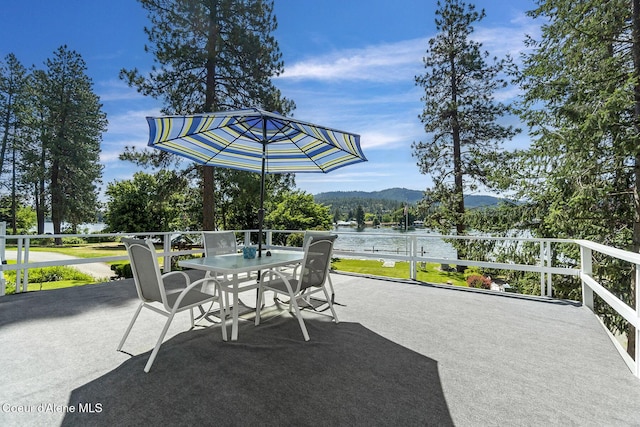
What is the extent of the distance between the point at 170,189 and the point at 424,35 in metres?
11.6

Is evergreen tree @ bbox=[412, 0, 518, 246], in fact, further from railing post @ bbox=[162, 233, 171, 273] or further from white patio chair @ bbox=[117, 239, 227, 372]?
white patio chair @ bbox=[117, 239, 227, 372]

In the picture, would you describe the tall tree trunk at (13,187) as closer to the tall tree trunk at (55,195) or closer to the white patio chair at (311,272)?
the tall tree trunk at (55,195)

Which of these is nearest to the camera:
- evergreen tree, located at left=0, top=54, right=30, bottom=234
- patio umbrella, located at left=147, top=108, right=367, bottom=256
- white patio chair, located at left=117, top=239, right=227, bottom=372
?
white patio chair, located at left=117, top=239, right=227, bottom=372

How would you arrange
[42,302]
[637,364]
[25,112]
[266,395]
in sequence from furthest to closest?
[25,112]
[42,302]
[637,364]
[266,395]

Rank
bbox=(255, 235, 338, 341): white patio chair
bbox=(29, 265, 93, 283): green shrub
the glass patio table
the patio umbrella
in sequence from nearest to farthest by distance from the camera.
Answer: the glass patio table
bbox=(255, 235, 338, 341): white patio chair
the patio umbrella
bbox=(29, 265, 93, 283): green shrub

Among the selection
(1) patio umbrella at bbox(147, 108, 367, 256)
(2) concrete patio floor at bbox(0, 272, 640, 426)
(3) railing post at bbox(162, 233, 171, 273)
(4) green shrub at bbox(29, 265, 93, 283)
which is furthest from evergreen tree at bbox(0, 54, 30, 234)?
(1) patio umbrella at bbox(147, 108, 367, 256)

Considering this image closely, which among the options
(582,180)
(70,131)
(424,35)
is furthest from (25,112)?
(582,180)

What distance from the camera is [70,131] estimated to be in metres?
18.0

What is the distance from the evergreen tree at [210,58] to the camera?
8.09 meters

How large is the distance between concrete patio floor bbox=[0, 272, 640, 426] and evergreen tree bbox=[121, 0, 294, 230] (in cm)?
597

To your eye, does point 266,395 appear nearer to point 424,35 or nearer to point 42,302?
point 42,302

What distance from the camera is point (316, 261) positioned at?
124 inches

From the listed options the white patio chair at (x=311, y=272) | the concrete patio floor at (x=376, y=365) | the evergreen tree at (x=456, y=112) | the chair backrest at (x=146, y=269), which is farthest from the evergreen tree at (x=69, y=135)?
the white patio chair at (x=311, y=272)

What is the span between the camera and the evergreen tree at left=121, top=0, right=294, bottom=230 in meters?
8.09
